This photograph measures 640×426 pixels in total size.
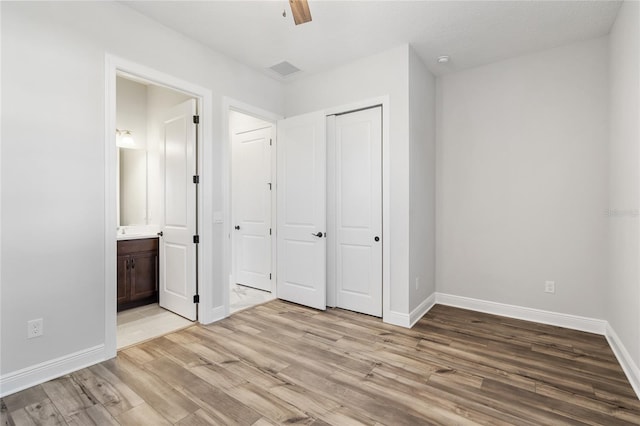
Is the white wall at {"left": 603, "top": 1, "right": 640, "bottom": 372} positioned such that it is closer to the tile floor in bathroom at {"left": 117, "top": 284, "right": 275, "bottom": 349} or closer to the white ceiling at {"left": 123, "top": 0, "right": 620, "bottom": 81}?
the white ceiling at {"left": 123, "top": 0, "right": 620, "bottom": 81}

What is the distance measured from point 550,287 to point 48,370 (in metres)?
4.56

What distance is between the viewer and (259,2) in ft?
8.27

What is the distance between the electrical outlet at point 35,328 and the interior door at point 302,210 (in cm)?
239

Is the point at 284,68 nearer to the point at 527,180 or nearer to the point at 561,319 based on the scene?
the point at 527,180

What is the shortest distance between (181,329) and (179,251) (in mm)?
853

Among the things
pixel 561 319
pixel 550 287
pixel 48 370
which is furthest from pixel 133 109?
pixel 561 319

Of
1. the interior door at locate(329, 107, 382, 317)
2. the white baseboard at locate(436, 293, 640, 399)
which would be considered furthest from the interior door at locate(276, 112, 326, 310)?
the white baseboard at locate(436, 293, 640, 399)

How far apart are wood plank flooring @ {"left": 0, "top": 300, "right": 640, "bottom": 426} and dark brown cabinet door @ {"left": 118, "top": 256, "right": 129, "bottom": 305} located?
1126 millimetres

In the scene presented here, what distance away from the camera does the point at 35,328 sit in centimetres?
211

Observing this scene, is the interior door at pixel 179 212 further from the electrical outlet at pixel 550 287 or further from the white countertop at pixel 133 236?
the electrical outlet at pixel 550 287

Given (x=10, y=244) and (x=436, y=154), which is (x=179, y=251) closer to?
(x=10, y=244)

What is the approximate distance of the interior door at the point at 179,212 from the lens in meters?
3.28

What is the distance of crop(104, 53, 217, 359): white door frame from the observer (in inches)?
97.0

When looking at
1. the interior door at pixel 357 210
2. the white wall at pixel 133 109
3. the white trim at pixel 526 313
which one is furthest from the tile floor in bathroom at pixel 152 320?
the white trim at pixel 526 313
